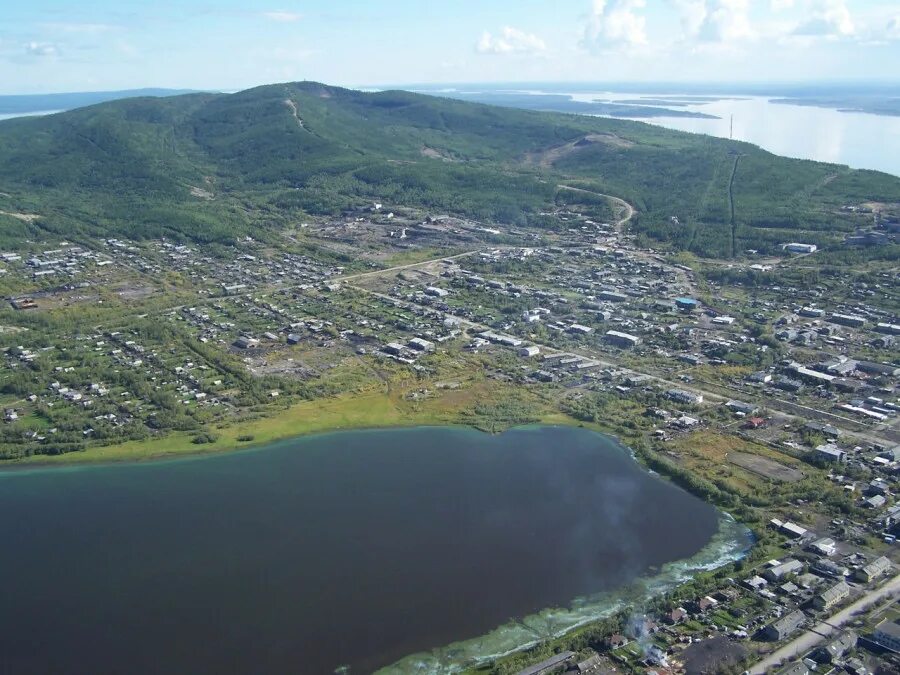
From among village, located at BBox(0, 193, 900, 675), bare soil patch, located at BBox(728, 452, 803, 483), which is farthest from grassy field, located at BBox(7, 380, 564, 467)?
bare soil patch, located at BBox(728, 452, 803, 483)

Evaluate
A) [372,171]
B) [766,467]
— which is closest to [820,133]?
[372,171]

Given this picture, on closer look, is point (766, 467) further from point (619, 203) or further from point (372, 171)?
point (372, 171)

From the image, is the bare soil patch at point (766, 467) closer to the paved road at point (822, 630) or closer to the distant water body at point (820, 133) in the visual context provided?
the paved road at point (822, 630)

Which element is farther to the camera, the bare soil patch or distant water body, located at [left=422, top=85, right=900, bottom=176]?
distant water body, located at [left=422, top=85, right=900, bottom=176]

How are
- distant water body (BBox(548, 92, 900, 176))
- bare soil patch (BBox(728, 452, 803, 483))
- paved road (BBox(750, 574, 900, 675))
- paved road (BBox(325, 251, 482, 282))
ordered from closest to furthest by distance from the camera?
paved road (BBox(750, 574, 900, 675)) < bare soil patch (BBox(728, 452, 803, 483)) < paved road (BBox(325, 251, 482, 282)) < distant water body (BBox(548, 92, 900, 176))

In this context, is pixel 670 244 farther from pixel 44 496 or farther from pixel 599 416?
pixel 44 496

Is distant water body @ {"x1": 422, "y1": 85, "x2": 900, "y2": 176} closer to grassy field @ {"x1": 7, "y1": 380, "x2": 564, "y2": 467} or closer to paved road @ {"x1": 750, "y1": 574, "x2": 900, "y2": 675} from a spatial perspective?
grassy field @ {"x1": 7, "y1": 380, "x2": 564, "y2": 467}

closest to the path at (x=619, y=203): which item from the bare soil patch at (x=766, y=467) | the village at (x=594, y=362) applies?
the village at (x=594, y=362)
